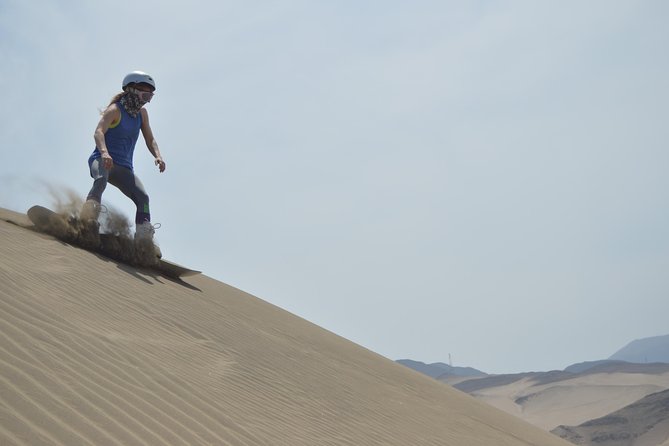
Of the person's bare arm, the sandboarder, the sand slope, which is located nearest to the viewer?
the sand slope

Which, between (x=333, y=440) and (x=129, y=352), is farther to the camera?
(x=333, y=440)

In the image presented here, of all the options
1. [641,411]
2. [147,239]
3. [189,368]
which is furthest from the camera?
[641,411]

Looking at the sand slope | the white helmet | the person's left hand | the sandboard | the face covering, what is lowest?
the sand slope

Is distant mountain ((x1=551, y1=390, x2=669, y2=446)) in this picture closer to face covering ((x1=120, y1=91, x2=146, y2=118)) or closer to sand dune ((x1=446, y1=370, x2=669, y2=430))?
sand dune ((x1=446, y1=370, x2=669, y2=430))

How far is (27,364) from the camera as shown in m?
3.52

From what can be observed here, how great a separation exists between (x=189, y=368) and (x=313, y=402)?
1.22m

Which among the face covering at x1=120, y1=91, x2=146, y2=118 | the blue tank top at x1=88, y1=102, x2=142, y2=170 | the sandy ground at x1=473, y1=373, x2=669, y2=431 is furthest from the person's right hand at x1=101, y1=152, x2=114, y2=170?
the sandy ground at x1=473, y1=373, x2=669, y2=431

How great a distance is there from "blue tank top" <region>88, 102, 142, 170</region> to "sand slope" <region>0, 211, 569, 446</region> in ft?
3.26

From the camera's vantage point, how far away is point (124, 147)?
24.4 ft

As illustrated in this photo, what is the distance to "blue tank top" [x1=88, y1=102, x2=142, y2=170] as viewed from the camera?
24.1ft

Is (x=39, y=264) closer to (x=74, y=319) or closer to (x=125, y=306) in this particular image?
(x=125, y=306)

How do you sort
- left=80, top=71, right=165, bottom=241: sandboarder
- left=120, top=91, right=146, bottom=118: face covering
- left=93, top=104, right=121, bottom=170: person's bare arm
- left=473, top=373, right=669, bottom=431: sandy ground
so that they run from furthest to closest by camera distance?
left=473, top=373, right=669, bottom=431: sandy ground
left=120, top=91, right=146, bottom=118: face covering
left=80, top=71, right=165, bottom=241: sandboarder
left=93, top=104, right=121, bottom=170: person's bare arm

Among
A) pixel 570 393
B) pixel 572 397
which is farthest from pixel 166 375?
pixel 570 393

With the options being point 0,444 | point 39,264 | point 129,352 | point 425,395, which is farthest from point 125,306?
point 425,395
